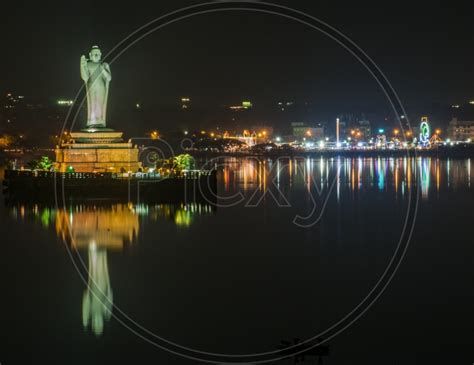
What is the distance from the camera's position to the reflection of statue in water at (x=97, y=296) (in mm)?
9625

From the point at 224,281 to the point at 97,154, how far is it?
11179 mm

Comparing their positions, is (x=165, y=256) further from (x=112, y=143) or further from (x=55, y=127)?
(x=55, y=127)

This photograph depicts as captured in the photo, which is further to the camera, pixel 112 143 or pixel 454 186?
pixel 454 186

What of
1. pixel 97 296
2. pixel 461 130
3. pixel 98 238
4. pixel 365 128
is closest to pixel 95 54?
pixel 98 238

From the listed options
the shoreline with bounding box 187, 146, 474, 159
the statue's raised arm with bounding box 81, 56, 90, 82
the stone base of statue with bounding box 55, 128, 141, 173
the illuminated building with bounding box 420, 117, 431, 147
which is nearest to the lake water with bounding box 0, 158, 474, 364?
the stone base of statue with bounding box 55, 128, 141, 173

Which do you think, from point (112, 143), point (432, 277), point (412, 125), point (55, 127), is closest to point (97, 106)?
point (112, 143)

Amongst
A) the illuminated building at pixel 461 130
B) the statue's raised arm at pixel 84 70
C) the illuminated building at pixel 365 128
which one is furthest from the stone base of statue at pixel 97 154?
the illuminated building at pixel 365 128

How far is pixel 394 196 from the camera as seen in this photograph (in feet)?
80.2

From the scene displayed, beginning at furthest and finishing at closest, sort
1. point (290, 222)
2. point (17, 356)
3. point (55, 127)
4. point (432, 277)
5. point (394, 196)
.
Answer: point (55, 127) → point (394, 196) → point (290, 222) → point (432, 277) → point (17, 356)

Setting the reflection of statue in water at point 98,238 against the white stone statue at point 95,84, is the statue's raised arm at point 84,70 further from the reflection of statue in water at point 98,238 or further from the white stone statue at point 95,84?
the reflection of statue in water at point 98,238

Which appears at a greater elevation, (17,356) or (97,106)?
(97,106)

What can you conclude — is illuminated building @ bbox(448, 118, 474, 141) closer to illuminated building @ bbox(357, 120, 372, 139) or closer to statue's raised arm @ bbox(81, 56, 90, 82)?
illuminated building @ bbox(357, 120, 372, 139)

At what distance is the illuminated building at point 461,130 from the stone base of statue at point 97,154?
76149 mm

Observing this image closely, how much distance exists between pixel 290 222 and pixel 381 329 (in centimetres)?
888
